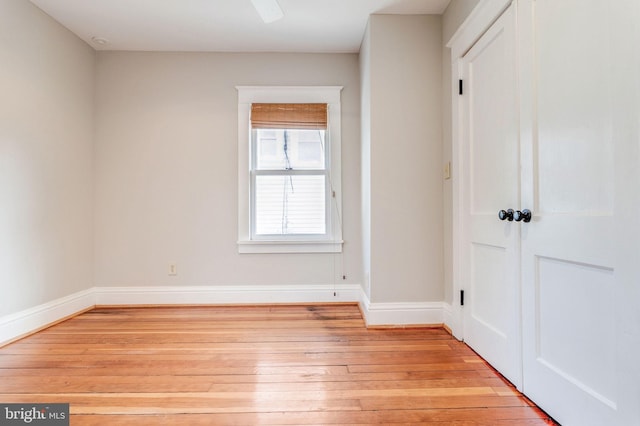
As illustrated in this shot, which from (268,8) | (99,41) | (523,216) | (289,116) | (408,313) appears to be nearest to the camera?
(523,216)

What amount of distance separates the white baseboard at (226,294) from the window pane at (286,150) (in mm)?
1213

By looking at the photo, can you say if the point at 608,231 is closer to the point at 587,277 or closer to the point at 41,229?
the point at 587,277

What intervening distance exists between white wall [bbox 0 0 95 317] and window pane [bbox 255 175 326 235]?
1.65 m

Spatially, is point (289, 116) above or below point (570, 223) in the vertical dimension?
above

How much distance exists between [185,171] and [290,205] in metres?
1.09

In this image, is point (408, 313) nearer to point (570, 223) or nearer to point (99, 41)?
point (570, 223)

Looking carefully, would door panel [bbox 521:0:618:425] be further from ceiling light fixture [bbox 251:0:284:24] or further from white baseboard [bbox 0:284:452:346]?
white baseboard [bbox 0:284:452:346]

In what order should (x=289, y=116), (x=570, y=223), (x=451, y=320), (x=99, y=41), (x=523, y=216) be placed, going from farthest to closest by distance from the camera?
(x=289, y=116) → (x=99, y=41) → (x=451, y=320) → (x=523, y=216) → (x=570, y=223)

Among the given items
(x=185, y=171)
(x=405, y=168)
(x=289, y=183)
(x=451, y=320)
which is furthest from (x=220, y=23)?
(x=451, y=320)

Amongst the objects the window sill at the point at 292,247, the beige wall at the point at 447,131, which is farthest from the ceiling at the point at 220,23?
the window sill at the point at 292,247

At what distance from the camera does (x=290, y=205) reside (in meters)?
3.35

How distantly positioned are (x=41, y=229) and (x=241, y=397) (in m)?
2.26

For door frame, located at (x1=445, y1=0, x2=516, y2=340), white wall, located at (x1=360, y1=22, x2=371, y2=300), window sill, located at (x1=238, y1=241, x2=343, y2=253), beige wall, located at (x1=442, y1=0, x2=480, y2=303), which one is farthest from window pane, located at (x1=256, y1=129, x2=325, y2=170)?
door frame, located at (x1=445, y1=0, x2=516, y2=340)

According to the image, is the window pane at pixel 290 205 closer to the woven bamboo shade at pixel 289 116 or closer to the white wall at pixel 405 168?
the woven bamboo shade at pixel 289 116
